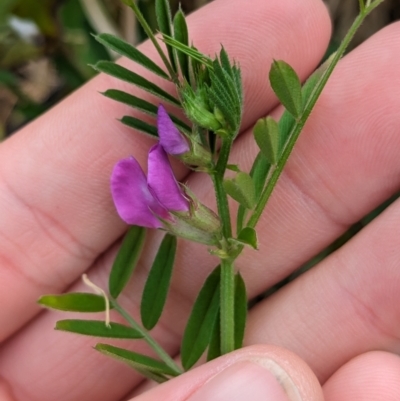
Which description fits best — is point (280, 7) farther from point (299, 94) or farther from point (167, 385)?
point (167, 385)

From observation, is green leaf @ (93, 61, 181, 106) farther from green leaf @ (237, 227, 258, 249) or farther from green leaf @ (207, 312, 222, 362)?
green leaf @ (207, 312, 222, 362)

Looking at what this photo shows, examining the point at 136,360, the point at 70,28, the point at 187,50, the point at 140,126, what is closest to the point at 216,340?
the point at 136,360

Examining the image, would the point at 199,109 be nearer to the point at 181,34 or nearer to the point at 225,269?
the point at 181,34

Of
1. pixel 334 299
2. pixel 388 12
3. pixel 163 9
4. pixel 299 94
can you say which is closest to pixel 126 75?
pixel 163 9

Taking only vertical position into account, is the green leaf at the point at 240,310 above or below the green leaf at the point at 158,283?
below

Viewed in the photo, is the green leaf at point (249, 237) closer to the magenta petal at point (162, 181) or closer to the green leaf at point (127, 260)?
the magenta petal at point (162, 181)

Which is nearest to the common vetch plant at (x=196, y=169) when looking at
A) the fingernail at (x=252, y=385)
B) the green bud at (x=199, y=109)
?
the green bud at (x=199, y=109)
